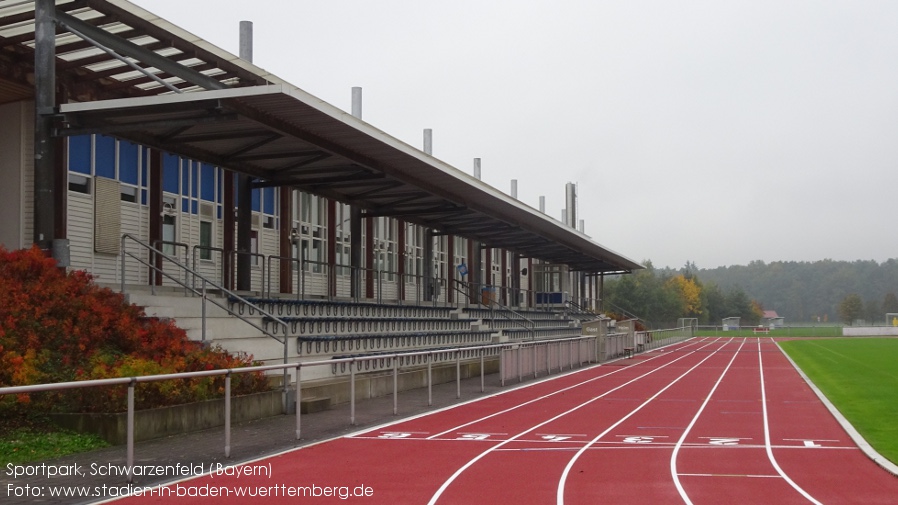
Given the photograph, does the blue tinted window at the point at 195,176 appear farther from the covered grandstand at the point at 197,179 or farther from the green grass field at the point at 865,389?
the green grass field at the point at 865,389

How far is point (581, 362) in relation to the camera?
35.5 m

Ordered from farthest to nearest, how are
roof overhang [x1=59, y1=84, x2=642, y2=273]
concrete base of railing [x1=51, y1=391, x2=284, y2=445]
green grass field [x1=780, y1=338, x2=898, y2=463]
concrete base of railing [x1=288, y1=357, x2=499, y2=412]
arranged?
concrete base of railing [x1=288, y1=357, x2=499, y2=412]
roof overhang [x1=59, y1=84, x2=642, y2=273]
green grass field [x1=780, y1=338, x2=898, y2=463]
concrete base of railing [x1=51, y1=391, x2=284, y2=445]

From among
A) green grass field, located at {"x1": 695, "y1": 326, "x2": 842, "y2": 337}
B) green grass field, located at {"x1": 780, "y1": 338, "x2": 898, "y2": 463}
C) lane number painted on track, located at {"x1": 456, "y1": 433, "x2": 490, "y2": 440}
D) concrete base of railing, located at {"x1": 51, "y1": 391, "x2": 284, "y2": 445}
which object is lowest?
green grass field, located at {"x1": 695, "y1": 326, "x2": 842, "y2": 337}

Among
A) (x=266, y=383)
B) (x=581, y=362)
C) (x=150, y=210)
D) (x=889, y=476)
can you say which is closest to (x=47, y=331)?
(x=266, y=383)

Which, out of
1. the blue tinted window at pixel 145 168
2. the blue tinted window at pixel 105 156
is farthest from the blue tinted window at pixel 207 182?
the blue tinted window at pixel 105 156

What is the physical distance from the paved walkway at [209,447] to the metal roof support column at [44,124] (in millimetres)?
5347

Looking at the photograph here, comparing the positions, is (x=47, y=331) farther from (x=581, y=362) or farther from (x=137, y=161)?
(x=581, y=362)

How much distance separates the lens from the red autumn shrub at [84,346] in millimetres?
12344

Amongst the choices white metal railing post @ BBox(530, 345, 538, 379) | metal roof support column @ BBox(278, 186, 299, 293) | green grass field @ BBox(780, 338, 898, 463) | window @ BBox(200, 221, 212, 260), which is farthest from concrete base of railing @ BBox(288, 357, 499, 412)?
green grass field @ BBox(780, 338, 898, 463)

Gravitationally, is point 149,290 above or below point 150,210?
below

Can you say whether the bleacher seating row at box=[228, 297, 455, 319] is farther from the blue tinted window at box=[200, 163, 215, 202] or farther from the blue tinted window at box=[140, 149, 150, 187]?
the blue tinted window at box=[140, 149, 150, 187]

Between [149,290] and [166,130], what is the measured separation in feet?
11.4

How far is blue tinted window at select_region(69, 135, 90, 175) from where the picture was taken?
2011cm

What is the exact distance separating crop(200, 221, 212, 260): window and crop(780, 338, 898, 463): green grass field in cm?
1568
